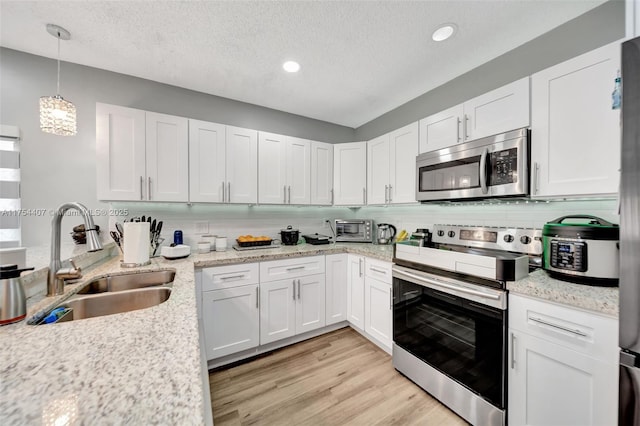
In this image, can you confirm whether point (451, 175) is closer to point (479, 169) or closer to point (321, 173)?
point (479, 169)

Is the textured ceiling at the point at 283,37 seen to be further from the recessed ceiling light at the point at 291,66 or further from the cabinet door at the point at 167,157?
the cabinet door at the point at 167,157

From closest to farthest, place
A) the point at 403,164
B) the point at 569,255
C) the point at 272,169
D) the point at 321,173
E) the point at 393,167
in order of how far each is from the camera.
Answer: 1. the point at 569,255
2. the point at 403,164
3. the point at 393,167
4. the point at 272,169
5. the point at 321,173

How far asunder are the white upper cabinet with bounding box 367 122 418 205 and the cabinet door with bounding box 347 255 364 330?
2.38 ft

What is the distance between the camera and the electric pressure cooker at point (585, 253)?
→ 1115 millimetres

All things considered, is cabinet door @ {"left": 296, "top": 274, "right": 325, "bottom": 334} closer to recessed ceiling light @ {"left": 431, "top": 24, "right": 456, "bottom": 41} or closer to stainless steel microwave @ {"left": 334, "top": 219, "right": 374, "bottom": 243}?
stainless steel microwave @ {"left": 334, "top": 219, "right": 374, "bottom": 243}

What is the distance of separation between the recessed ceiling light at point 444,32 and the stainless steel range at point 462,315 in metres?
1.45

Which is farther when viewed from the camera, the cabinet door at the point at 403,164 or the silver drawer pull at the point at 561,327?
the cabinet door at the point at 403,164

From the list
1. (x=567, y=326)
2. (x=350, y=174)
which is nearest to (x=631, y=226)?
(x=567, y=326)

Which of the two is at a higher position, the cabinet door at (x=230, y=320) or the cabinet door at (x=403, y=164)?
the cabinet door at (x=403, y=164)

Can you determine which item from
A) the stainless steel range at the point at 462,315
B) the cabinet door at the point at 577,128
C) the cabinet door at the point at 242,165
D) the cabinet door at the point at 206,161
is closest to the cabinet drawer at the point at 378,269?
the stainless steel range at the point at 462,315

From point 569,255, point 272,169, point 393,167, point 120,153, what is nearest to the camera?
point 569,255

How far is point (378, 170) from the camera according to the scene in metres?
2.66

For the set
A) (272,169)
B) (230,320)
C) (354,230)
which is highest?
(272,169)

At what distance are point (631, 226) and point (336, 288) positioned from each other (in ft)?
6.84
